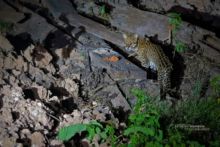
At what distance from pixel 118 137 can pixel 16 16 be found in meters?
3.52

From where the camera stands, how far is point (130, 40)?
21.7 feet

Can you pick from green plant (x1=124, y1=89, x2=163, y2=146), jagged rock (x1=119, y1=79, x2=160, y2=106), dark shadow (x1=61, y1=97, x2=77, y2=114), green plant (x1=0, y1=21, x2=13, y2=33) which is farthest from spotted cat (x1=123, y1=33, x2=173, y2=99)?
green plant (x1=0, y1=21, x2=13, y2=33)

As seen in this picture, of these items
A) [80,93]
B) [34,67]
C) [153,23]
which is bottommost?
[80,93]

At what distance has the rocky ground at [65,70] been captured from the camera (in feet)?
14.5

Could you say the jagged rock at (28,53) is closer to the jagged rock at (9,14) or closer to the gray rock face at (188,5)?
the jagged rock at (9,14)

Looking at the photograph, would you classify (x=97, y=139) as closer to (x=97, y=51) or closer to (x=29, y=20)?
(x=97, y=51)

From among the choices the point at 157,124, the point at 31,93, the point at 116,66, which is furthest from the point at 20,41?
the point at 157,124

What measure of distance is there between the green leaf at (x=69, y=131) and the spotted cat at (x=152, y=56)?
1.96 m

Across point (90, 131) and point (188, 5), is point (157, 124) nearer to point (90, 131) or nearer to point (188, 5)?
point (90, 131)

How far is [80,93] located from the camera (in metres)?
5.63

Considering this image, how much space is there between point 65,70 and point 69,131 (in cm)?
188

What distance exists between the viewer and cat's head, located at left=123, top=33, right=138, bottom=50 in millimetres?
6612

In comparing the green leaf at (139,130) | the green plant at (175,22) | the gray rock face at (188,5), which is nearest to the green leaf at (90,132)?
the green leaf at (139,130)

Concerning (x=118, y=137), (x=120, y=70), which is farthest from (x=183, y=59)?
(x=118, y=137)
